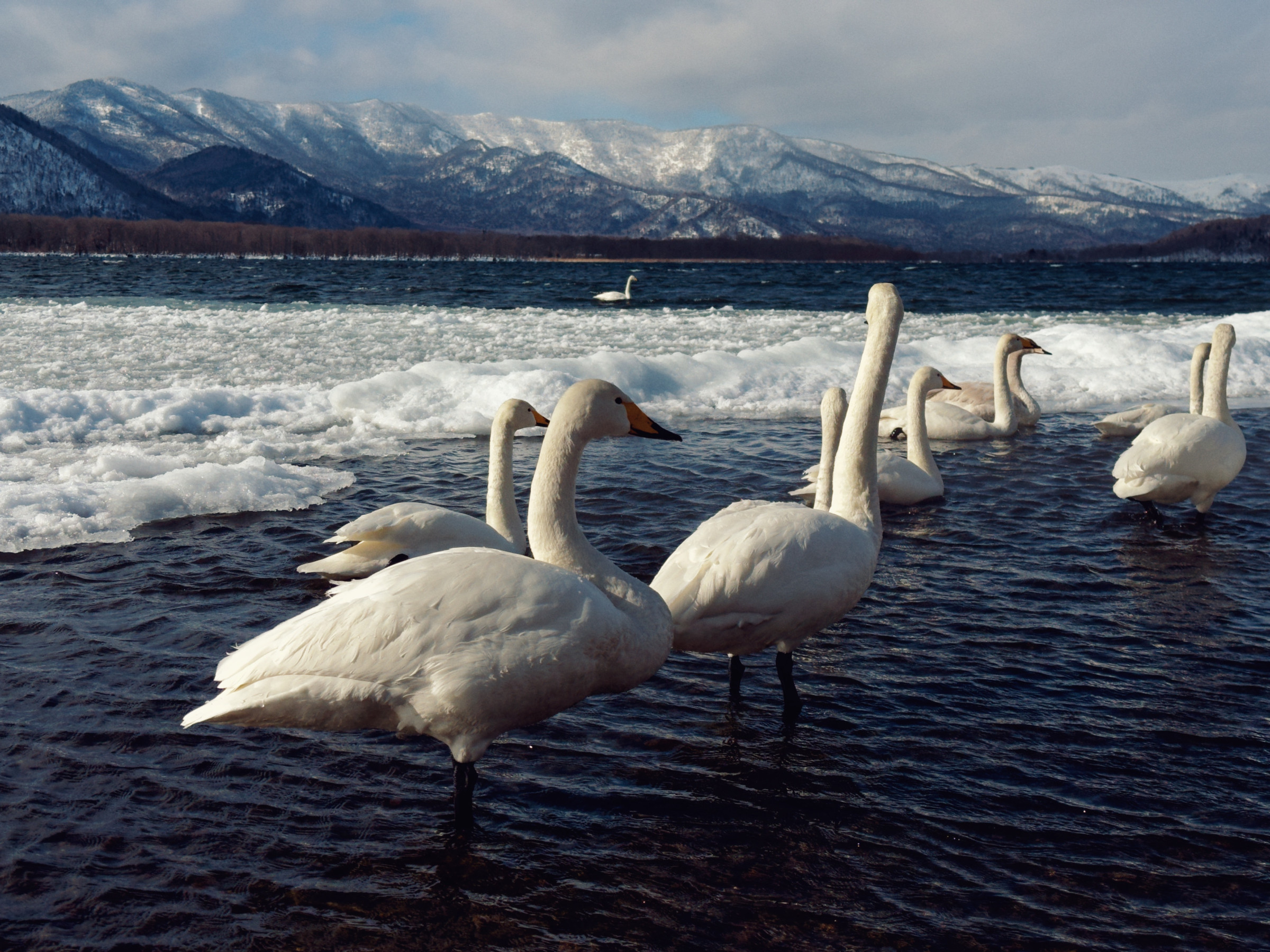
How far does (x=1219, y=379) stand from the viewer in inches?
332

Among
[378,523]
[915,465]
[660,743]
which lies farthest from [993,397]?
[660,743]

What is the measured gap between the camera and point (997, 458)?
34.3 feet

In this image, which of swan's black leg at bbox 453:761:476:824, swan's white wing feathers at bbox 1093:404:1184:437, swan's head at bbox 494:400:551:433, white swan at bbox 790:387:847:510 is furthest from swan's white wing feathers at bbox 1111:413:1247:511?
swan's black leg at bbox 453:761:476:824

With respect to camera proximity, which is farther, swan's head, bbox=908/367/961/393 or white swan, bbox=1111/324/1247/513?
swan's head, bbox=908/367/961/393

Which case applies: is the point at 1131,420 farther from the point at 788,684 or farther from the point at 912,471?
the point at 788,684

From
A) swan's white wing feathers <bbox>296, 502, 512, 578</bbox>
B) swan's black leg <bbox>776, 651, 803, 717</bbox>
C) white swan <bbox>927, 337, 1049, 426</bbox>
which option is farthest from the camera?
white swan <bbox>927, 337, 1049, 426</bbox>

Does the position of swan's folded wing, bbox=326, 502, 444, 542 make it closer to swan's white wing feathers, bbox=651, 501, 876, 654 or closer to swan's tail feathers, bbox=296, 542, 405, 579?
swan's tail feathers, bbox=296, 542, 405, 579

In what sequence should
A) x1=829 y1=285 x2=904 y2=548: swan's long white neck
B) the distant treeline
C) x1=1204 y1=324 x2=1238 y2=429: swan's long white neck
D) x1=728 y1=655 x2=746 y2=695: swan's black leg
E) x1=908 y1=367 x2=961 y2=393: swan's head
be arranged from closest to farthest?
x1=728 y1=655 x2=746 y2=695: swan's black leg, x1=829 y1=285 x2=904 y2=548: swan's long white neck, x1=1204 y1=324 x2=1238 y2=429: swan's long white neck, x1=908 y1=367 x2=961 y2=393: swan's head, the distant treeline

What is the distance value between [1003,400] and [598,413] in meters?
8.81

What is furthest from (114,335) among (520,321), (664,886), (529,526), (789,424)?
(664,886)

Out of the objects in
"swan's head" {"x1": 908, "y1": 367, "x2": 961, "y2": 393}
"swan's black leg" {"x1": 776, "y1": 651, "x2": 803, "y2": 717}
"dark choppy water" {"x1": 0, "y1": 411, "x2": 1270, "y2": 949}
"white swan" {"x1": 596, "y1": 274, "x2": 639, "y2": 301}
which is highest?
"white swan" {"x1": 596, "y1": 274, "x2": 639, "y2": 301}

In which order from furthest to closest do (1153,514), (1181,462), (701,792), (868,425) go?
1. (1153,514)
2. (1181,462)
3. (868,425)
4. (701,792)

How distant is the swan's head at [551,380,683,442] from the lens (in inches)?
154

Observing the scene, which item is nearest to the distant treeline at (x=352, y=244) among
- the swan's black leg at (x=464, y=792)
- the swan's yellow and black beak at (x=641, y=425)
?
the swan's yellow and black beak at (x=641, y=425)
